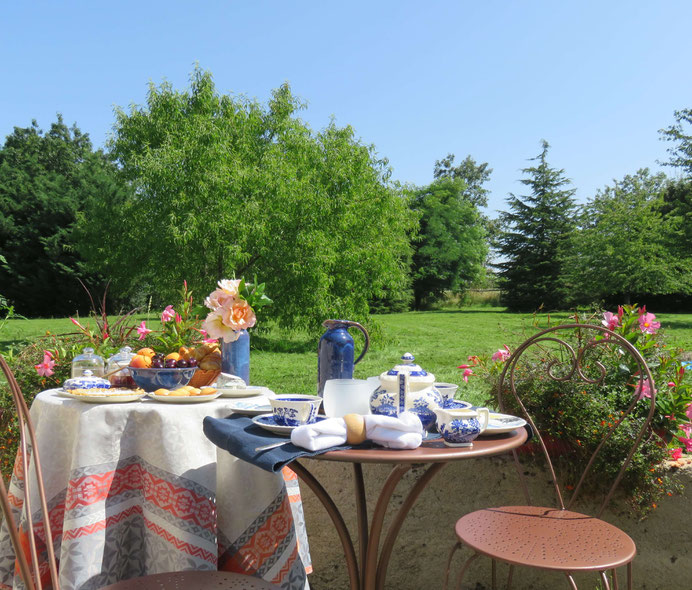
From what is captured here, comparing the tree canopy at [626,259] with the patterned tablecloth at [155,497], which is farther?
the tree canopy at [626,259]

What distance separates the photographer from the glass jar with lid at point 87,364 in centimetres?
258

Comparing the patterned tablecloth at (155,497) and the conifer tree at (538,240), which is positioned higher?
the conifer tree at (538,240)

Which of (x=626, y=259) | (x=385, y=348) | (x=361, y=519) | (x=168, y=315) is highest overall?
(x=626, y=259)

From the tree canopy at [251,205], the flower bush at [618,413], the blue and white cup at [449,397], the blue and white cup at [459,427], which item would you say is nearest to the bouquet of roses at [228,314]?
the blue and white cup at [449,397]

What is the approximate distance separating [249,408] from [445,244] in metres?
31.9

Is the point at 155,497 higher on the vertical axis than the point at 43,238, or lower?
lower

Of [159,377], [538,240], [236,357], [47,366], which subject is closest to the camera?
[159,377]

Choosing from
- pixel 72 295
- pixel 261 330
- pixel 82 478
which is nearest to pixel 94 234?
pixel 261 330

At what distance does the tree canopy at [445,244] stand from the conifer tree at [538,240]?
3.17 m

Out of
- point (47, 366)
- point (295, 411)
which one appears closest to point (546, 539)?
point (295, 411)

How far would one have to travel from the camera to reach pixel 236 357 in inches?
98.1

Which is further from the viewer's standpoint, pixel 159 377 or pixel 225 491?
pixel 159 377

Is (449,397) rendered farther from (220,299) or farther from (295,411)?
(220,299)

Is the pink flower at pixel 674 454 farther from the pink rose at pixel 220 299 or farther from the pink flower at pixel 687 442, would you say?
the pink rose at pixel 220 299
